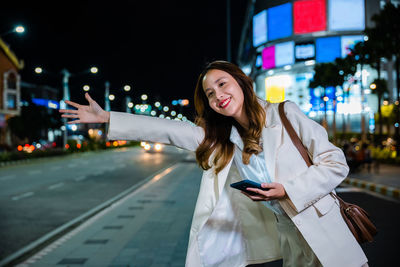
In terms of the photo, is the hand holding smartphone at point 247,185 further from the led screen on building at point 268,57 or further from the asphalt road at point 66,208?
the led screen on building at point 268,57

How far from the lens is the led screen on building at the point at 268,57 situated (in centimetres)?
6488

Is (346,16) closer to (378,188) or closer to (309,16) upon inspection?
(309,16)

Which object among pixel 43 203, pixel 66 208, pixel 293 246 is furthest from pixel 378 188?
pixel 293 246

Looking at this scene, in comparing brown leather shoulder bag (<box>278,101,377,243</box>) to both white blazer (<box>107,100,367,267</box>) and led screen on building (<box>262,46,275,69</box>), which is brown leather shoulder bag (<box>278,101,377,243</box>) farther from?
led screen on building (<box>262,46,275,69</box>)

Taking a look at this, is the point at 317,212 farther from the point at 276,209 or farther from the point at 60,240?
the point at 60,240

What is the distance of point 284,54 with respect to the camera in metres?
63.6

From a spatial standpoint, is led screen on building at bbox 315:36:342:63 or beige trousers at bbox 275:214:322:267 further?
led screen on building at bbox 315:36:342:63

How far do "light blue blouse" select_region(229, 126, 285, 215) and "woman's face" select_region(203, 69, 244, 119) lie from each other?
0.50 feet

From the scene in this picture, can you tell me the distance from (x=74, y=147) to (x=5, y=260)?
4232cm

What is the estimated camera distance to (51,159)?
36969 millimetres

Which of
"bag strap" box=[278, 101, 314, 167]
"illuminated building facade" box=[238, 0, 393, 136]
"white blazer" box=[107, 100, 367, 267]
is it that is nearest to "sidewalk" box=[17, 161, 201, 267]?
"white blazer" box=[107, 100, 367, 267]

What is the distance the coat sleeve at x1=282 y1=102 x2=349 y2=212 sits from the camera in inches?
86.1

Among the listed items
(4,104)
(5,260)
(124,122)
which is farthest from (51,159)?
(124,122)

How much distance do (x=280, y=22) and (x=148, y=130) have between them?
63917mm
